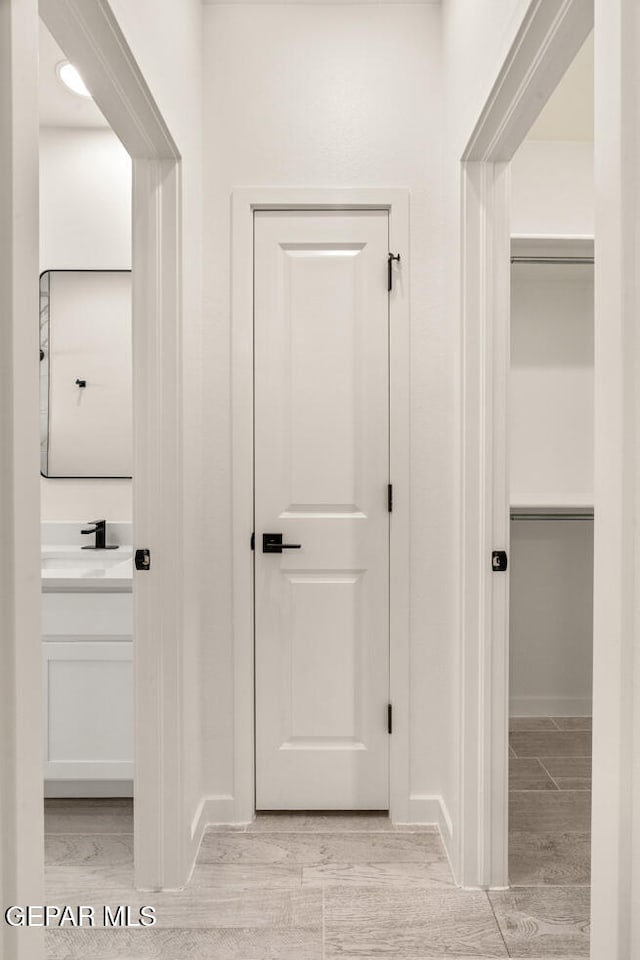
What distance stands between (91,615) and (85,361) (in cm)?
108

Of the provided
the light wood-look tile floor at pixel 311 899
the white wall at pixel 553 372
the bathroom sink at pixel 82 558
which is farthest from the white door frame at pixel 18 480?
the white wall at pixel 553 372

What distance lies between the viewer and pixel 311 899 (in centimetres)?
205

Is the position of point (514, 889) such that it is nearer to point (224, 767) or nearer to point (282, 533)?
point (224, 767)

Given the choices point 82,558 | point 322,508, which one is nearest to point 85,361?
point 82,558

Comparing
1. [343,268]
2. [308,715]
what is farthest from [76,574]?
[343,268]

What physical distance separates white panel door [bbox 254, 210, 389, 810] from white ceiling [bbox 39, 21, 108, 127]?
3.04 feet

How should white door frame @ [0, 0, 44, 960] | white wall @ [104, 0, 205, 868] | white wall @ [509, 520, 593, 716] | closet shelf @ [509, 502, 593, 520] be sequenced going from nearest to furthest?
white door frame @ [0, 0, 44, 960] → white wall @ [104, 0, 205, 868] → closet shelf @ [509, 502, 593, 520] → white wall @ [509, 520, 593, 716]

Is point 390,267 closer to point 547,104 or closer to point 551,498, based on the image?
point 547,104

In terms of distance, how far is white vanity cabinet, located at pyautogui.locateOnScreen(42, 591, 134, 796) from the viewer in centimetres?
248

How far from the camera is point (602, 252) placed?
1.00 meters

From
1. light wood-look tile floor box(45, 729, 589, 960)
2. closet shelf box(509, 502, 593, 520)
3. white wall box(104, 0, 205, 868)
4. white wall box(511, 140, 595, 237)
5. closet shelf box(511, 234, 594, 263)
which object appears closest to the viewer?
light wood-look tile floor box(45, 729, 589, 960)

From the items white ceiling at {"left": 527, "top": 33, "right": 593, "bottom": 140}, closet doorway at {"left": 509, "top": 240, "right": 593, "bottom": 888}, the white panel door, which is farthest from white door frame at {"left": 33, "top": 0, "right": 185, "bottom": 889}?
closet doorway at {"left": 509, "top": 240, "right": 593, "bottom": 888}

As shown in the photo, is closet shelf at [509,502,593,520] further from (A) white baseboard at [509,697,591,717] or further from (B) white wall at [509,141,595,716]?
(A) white baseboard at [509,697,591,717]

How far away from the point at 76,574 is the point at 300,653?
0.85 metres
